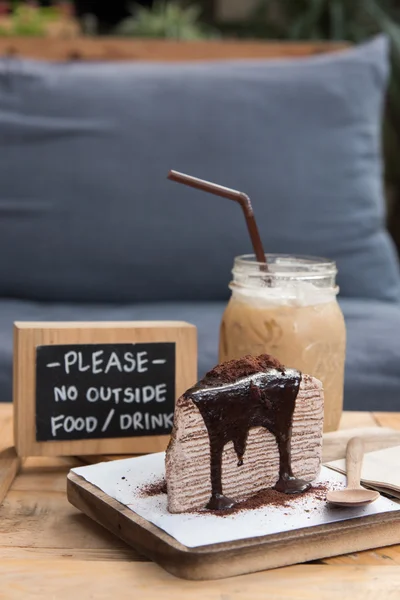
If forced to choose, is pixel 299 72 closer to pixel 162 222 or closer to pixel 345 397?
pixel 162 222

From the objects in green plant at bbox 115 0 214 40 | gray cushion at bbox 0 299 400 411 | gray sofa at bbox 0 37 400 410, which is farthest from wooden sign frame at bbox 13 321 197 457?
green plant at bbox 115 0 214 40

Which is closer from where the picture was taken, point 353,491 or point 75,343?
point 353,491

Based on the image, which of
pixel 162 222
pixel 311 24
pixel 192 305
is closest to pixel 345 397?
pixel 192 305

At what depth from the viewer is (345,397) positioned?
150 centimetres

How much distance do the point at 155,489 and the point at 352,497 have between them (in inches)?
6.8

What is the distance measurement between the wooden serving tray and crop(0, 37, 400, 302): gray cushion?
114cm

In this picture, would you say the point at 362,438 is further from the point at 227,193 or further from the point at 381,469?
the point at 227,193

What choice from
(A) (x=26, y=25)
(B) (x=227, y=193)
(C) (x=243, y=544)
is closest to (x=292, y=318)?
(B) (x=227, y=193)

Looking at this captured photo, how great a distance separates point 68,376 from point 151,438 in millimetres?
119

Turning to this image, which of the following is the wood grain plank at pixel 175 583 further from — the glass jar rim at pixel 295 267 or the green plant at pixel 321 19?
the green plant at pixel 321 19

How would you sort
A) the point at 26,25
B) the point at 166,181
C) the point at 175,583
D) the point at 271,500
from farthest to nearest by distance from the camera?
the point at 26,25
the point at 166,181
the point at 271,500
the point at 175,583

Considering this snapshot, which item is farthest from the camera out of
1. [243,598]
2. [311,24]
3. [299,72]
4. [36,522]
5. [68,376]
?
[311,24]

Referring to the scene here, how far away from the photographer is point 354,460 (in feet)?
2.80

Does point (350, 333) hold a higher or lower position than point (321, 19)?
lower
